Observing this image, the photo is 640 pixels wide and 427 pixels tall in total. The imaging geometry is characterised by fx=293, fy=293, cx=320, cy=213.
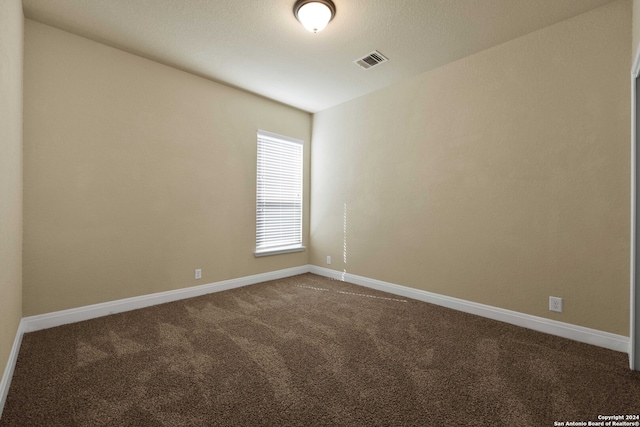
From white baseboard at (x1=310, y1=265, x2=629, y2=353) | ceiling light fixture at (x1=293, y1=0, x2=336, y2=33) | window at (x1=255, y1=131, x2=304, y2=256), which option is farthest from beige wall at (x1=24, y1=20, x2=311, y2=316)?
white baseboard at (x1=310, y1=265, x2=629, y2=353)

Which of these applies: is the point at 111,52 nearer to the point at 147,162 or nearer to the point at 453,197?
the point at 147,162

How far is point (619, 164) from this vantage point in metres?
2.30

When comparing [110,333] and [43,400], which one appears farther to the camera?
[110,333]

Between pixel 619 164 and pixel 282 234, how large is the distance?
12.5ft

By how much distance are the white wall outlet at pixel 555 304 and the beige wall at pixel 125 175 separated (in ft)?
11.3

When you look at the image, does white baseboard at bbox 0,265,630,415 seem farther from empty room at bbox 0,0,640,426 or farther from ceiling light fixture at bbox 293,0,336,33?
ceiling light fixture at bbox 293,0,336,33

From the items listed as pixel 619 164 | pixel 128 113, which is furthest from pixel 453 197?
pixel 128 113

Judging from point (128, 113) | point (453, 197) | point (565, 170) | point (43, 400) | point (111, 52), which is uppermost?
point (111, 52)

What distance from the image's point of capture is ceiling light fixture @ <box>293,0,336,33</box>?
2275 mm

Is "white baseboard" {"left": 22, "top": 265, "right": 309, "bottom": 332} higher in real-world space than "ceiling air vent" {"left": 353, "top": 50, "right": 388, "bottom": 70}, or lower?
lower

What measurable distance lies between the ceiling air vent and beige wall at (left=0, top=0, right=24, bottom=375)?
2757mm

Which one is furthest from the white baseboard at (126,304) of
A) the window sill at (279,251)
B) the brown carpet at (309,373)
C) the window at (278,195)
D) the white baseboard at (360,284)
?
the window at (278,195)

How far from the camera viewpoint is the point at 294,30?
2.67m

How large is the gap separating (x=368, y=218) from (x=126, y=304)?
3.05 metres
